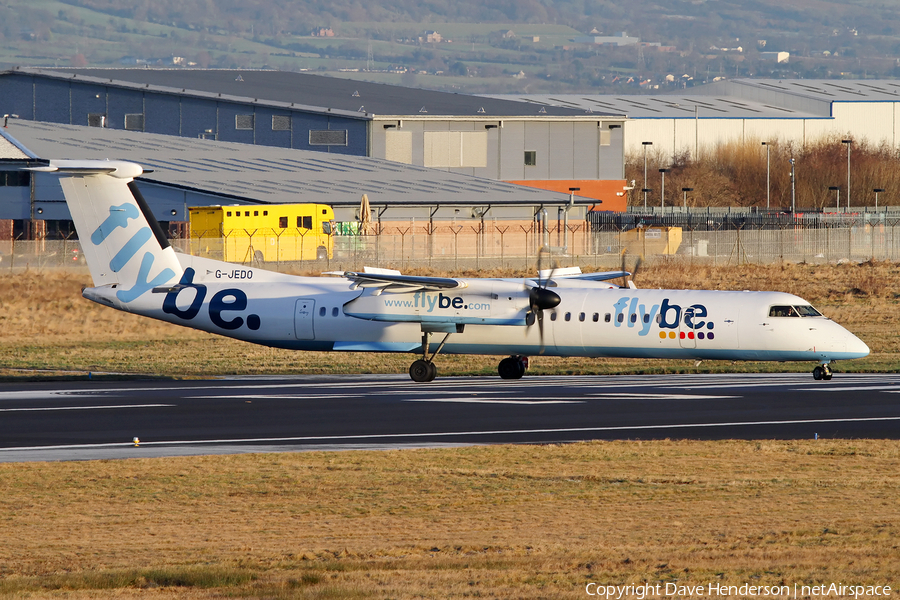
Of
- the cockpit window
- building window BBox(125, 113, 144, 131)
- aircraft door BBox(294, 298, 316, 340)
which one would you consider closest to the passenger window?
the cockpit window

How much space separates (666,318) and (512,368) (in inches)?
208

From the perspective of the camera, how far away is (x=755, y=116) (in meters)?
142

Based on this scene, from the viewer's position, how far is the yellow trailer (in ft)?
206

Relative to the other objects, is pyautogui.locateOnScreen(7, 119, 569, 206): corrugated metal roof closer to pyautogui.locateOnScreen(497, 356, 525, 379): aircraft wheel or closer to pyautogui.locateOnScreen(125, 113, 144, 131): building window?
pyautogui.locateOnScreen(125, 113, 144, 131): building window

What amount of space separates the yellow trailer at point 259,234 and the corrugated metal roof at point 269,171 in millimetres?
6516

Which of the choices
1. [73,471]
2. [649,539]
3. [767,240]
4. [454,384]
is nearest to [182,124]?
[767,240]

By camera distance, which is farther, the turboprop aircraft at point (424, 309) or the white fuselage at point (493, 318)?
the turboprop aircraft at point (424, 309)

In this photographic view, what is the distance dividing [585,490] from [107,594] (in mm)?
7578

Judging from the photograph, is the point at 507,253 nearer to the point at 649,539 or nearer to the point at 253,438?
the point at 253,438

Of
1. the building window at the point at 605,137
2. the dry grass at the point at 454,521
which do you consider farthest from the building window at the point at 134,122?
the dry grass at the point at 454,521

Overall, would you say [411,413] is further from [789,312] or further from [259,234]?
[259,234]

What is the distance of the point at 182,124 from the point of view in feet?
321

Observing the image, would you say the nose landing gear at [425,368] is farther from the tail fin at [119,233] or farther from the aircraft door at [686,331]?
the tail fin at [119,233]

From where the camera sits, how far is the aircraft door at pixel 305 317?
3331cm
